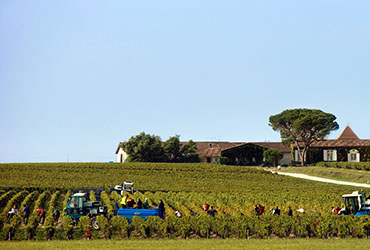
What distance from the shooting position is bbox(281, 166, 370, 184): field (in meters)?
67.8

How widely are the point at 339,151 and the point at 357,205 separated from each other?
2473 inches

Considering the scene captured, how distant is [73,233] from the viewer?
2648 centimetres

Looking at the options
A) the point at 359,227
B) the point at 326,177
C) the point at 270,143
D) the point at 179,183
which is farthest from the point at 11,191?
the point at 270,143

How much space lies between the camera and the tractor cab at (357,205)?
2901 cm

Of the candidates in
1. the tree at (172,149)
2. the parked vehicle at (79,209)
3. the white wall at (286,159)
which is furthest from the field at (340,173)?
the parked vehicle at (79,209)

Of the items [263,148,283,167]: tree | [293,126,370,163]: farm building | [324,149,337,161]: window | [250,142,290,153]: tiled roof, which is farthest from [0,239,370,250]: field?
[250,142,290,153]: tiled roof

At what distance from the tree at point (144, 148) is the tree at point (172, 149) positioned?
1.10 metres

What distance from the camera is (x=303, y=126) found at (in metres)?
89.8

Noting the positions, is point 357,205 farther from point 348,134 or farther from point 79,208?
point 348,134

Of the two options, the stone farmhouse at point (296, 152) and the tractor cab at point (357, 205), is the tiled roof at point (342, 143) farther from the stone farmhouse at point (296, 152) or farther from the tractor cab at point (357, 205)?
the tractor cab at point (357, 205)

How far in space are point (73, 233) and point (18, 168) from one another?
46.5 m

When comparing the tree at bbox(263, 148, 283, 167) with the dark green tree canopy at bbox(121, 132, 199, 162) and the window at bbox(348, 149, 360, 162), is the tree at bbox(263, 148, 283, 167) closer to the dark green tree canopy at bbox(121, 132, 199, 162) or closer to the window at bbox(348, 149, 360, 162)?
the window at bbox(348, 149, 360, 162)

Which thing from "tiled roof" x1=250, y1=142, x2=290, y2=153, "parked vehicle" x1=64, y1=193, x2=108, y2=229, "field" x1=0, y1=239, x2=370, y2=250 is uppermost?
"tiled roof" x1=250, y1=142, x2=290, y2=153

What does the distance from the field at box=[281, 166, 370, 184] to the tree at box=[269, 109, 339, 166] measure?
9.70 meters
